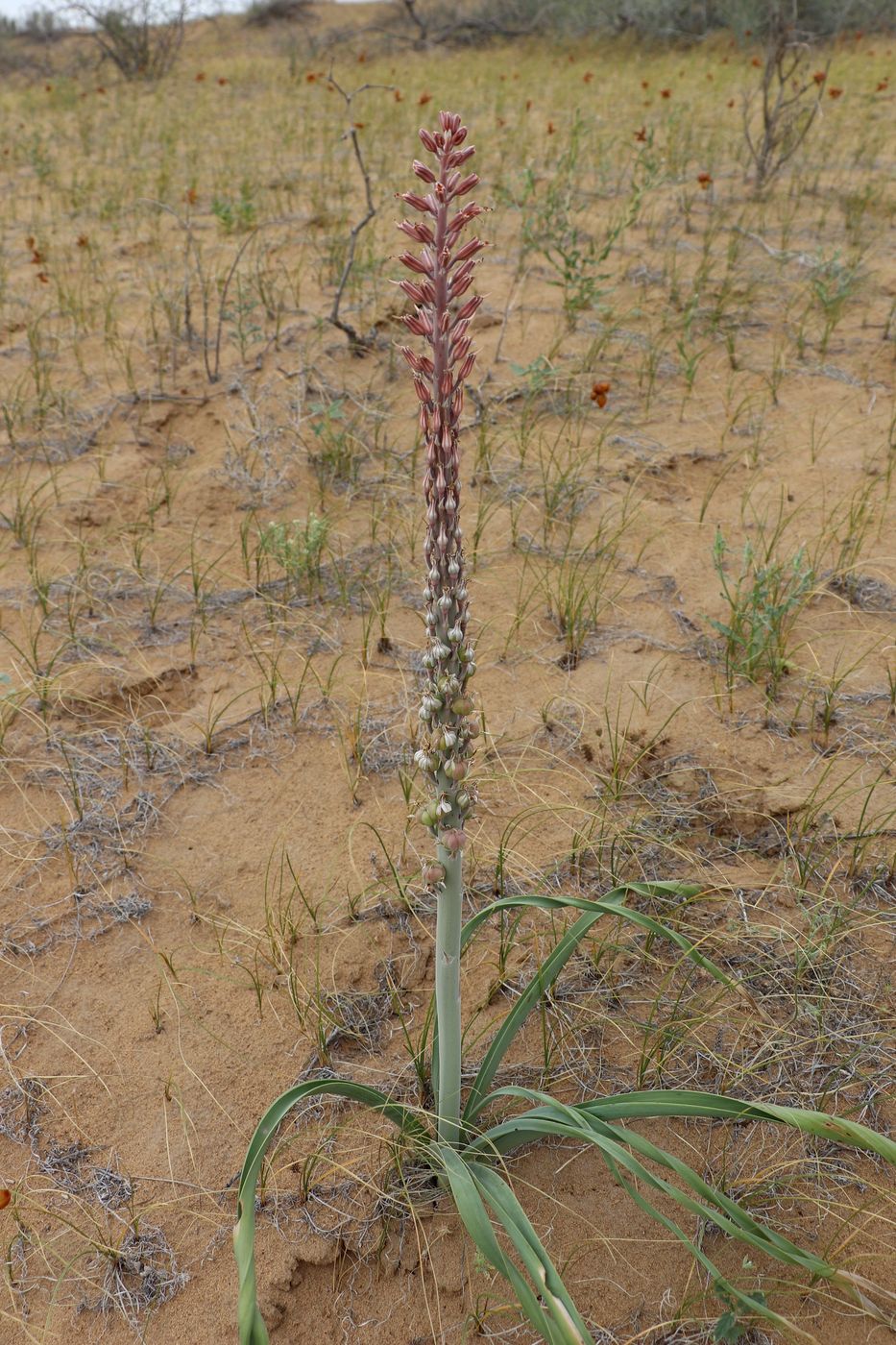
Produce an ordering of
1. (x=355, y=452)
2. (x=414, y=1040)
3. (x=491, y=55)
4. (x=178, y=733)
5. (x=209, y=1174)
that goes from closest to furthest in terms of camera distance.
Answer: (x=209, y=1174) → (x=414, y=1040) → (x=178, y=733) → (x=355, y=452) → (x=491, y=55)

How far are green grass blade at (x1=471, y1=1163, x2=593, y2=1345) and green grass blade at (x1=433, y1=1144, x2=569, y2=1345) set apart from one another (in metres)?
0.02

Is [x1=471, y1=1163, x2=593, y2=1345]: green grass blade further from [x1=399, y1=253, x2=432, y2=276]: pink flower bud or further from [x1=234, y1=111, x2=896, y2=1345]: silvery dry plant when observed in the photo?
[x1=399, y1=253, x2=432, y2=276]: pink flower bud

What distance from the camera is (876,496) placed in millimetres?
4117

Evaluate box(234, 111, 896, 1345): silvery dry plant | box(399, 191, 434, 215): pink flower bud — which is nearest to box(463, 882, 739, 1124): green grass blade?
box(234, 111, 896, 1345): silvery dry plant

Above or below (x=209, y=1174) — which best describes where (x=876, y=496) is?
above

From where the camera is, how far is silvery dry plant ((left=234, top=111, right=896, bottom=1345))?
4.70 ft

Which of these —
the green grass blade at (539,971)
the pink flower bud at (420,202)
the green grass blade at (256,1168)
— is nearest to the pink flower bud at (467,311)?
the pink flower bud at (420,202)

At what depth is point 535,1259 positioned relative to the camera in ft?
4.94

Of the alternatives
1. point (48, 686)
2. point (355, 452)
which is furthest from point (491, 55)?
point (48, 686)

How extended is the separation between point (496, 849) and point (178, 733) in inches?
46.1

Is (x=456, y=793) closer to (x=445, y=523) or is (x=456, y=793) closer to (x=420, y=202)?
(x=445, y=523)

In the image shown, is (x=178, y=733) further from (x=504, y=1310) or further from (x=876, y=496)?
(x=876, y=496)

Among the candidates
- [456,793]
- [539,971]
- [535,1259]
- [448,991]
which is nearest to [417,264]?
[456,793]

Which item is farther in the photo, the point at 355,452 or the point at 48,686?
the point at 355,452
